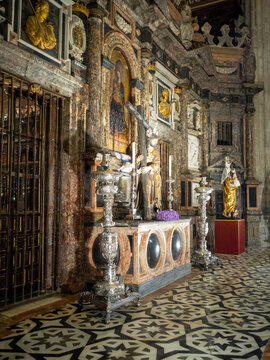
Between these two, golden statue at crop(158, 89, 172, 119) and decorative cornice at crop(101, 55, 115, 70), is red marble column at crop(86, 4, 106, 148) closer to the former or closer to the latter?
decorative cornice at crop(101, 55, 115, 70)

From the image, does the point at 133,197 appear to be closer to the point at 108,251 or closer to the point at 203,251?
the point at 108,251

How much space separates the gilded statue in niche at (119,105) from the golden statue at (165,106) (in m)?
1.86

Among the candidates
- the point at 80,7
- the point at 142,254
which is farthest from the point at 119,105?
the point at 142,254

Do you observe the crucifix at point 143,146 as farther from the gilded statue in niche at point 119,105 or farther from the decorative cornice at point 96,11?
the decorative cornice at point 96,11

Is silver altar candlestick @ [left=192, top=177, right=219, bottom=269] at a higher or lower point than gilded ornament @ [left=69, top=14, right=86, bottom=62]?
lower

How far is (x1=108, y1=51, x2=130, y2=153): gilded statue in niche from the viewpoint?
257 inches

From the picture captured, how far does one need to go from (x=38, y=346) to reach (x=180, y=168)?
7210 mm

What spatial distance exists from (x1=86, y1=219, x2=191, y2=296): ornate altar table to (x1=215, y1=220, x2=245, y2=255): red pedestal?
356cm

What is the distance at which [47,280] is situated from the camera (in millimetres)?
5125

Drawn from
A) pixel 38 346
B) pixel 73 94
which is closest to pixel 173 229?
pixel 73 94

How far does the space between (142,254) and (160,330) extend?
1603 mm

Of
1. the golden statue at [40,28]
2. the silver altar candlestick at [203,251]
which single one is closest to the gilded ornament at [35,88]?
the golden statue at [40,28]

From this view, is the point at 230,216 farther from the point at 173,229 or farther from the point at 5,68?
the point at 5,68

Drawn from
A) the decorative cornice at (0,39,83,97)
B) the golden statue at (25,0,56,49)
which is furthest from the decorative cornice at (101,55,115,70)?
the golden statue at (25,0,56,49)
